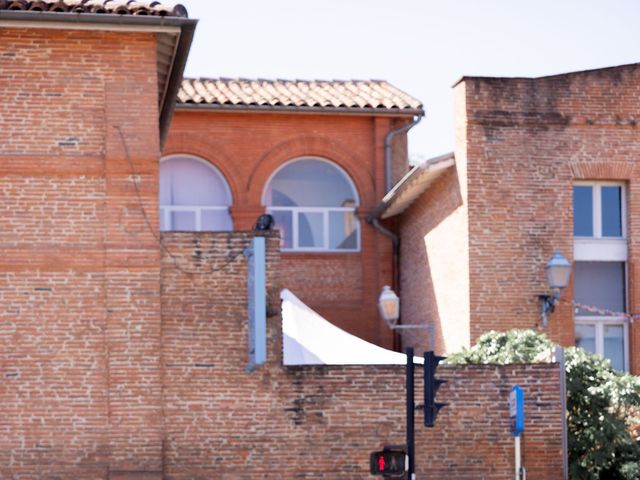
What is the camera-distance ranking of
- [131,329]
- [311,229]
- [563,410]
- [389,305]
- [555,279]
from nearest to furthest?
[131,329], [563,410], [555,279], [389,305], [311,229]

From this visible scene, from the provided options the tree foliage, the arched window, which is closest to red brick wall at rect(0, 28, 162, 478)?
the tree foliage

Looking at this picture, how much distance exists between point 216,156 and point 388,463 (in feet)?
46.5

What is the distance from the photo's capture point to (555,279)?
25.2m

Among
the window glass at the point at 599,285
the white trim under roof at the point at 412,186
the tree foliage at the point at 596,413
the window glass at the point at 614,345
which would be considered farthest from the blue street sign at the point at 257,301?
the window glass at the point at 614,345

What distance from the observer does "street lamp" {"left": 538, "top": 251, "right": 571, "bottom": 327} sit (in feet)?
82.5

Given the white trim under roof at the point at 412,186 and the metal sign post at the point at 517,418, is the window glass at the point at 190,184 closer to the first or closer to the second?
the white trim under roof at the point at 412,186

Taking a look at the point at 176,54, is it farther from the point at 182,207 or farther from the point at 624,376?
the point at 182,207

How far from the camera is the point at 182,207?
99.3 feet

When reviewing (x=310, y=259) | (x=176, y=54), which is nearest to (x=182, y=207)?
(x=310, y=259)

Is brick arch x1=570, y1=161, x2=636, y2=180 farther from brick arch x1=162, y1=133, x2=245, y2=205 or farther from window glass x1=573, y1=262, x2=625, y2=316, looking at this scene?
brick arch x1=162, y1=133, x2=245, y2=205

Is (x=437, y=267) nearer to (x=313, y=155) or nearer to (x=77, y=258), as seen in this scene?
(x=313, y=155)

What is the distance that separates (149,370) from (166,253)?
1.55 m

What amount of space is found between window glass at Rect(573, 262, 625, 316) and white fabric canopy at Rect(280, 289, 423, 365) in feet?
18.0

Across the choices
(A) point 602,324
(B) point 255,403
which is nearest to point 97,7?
(B) point 255,403
